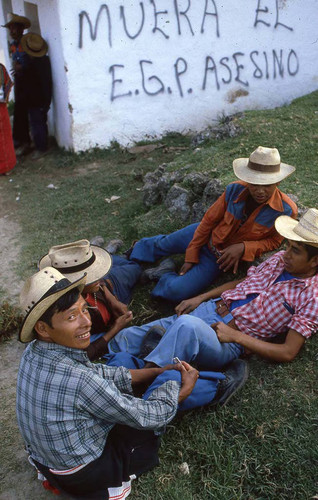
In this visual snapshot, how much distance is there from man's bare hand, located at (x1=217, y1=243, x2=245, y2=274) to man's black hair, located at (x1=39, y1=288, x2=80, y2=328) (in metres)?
1.78

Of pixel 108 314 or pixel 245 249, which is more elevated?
pixel 245 249

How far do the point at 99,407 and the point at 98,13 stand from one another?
6625 millimetres

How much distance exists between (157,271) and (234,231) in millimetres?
873

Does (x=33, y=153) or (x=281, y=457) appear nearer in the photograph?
(x=281, y=457)

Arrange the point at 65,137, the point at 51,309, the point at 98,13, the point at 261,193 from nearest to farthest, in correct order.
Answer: the point at 51,309, the point at 261,193, the point at 98,13, the point at 65,137

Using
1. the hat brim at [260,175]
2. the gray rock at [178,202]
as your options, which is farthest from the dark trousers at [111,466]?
the gray rock at [178,202]

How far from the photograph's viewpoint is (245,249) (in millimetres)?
3580

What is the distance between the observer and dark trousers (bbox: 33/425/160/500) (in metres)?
2.24

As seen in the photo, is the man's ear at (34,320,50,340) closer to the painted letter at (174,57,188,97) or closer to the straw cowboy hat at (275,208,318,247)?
the straw cowboy hat at (275,208,318,247)

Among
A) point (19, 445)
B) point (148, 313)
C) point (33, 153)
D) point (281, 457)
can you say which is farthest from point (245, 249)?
point (33, 153)

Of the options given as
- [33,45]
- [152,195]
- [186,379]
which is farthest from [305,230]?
[33,45]

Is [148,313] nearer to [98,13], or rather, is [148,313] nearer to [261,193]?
[261,193]

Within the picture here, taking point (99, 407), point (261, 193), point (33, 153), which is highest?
point (261, 193)

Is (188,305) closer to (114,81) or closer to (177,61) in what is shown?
(114,81)
